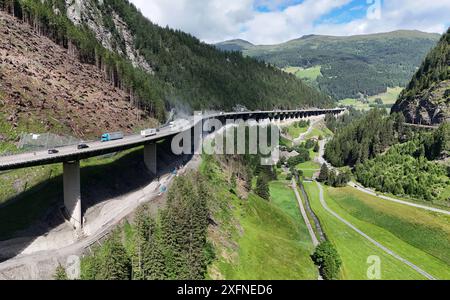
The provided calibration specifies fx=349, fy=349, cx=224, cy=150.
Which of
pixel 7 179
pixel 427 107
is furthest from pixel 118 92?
pixel 427 107

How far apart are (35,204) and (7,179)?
10.7m

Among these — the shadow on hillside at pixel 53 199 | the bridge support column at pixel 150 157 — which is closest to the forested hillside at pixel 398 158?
the bridge support column at pixel 150 157

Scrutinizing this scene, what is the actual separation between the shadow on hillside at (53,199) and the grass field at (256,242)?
2176 cm

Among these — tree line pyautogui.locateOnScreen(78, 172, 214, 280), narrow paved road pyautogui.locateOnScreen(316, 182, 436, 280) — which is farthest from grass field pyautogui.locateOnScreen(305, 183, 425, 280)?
tree line pyautogui.locateOnScreen(78, 172, 214, 280)

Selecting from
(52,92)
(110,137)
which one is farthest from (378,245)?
(52,92)

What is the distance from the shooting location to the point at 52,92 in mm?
97812

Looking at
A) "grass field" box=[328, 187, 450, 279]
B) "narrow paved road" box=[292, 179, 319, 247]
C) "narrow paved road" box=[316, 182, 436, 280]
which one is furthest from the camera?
"narrow paved road" box=[292, 179, 319, 247]

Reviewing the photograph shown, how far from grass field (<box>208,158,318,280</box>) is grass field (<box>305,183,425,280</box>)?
7706mm

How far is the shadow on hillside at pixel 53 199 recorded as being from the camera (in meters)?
52.7

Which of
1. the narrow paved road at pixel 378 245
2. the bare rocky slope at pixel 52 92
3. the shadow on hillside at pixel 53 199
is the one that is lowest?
the narrow paved road at pixel 378 245

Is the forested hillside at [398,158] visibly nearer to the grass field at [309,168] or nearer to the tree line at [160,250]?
the grass field at [309,168]

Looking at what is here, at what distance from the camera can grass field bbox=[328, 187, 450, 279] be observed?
86.8 m

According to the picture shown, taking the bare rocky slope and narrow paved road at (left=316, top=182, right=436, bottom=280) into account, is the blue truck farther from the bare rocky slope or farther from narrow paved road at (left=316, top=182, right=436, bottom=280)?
narrow paved road at (left=316, top=182, right=436, bottom=280)
